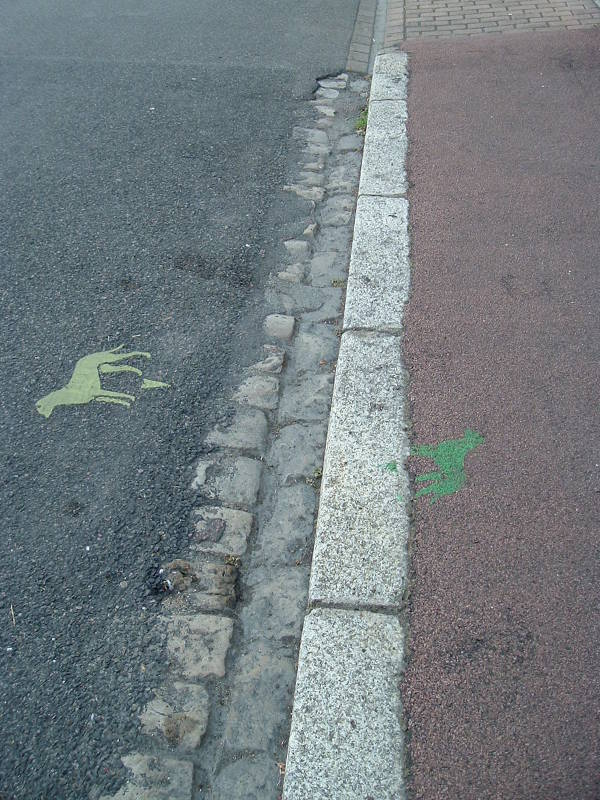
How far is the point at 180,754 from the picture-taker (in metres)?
2.23

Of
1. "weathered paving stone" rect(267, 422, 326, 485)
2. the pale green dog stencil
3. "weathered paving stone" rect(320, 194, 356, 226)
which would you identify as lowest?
"weathered paving stone" rect(320, 194, 356, 226)

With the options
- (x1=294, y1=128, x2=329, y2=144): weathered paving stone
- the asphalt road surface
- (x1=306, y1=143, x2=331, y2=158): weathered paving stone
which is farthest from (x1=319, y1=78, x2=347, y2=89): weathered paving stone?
(x1=306, y1=143, x2=331, y2=158): weathered paving stone

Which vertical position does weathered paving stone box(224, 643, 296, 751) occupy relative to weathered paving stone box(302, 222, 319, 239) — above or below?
above

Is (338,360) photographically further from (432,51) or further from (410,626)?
(432,51)

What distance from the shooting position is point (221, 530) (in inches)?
114

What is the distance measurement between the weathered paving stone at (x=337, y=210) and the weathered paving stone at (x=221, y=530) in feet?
8.33

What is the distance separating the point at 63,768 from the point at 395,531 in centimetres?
128

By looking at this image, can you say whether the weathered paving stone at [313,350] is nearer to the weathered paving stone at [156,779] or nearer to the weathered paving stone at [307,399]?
the weathered paving stone at [307,399]

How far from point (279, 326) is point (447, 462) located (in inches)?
54.0

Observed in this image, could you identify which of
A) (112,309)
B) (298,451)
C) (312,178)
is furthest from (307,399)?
(312,178)

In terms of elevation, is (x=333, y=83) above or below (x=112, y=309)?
below

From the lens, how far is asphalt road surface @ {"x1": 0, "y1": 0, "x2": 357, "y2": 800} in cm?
241

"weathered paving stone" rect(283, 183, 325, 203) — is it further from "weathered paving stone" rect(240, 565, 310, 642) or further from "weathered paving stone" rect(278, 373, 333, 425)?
"weathered paving stone" rect(240, 565, 310, 642)

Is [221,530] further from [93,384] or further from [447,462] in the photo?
[93,384]
